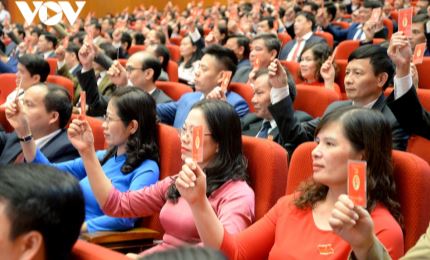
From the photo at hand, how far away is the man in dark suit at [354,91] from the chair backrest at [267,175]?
41 centimetres

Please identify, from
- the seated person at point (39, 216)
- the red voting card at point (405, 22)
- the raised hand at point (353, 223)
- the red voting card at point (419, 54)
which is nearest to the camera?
the seated person at point (39, 216)

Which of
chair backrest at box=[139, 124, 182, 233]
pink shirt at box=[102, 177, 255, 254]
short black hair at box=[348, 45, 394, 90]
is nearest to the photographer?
pink shirt at box=[102, 177, 255, 254]

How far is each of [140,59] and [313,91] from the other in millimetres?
1317

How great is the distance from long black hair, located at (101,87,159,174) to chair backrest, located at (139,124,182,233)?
1.3 inches

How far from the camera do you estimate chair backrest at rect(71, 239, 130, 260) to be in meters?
1.27

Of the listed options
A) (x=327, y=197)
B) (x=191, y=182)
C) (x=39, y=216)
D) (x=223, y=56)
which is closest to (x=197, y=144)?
(x=191, y=182)

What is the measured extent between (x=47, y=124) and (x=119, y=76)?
93cm

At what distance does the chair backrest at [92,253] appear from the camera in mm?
1268

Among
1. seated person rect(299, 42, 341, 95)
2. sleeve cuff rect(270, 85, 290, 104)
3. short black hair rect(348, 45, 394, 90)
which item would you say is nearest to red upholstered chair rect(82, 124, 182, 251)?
sleeve cuff rect(270, 85, 290, 104)

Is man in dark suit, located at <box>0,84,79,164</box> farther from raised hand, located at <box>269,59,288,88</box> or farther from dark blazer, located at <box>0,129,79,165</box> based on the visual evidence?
raised hand, located at <box>269,59,288,88</box>

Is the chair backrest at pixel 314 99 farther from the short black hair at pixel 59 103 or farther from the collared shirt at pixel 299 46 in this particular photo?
the collared shirt at pixel 299 46

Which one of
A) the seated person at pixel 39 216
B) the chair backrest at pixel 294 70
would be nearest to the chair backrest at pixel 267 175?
the seated person at pixel 39 216

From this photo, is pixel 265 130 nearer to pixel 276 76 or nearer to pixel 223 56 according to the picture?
pixel 276 76

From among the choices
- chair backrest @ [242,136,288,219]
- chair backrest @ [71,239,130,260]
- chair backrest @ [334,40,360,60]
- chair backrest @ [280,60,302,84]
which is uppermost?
chair backrest @ [71,239,130,260]
